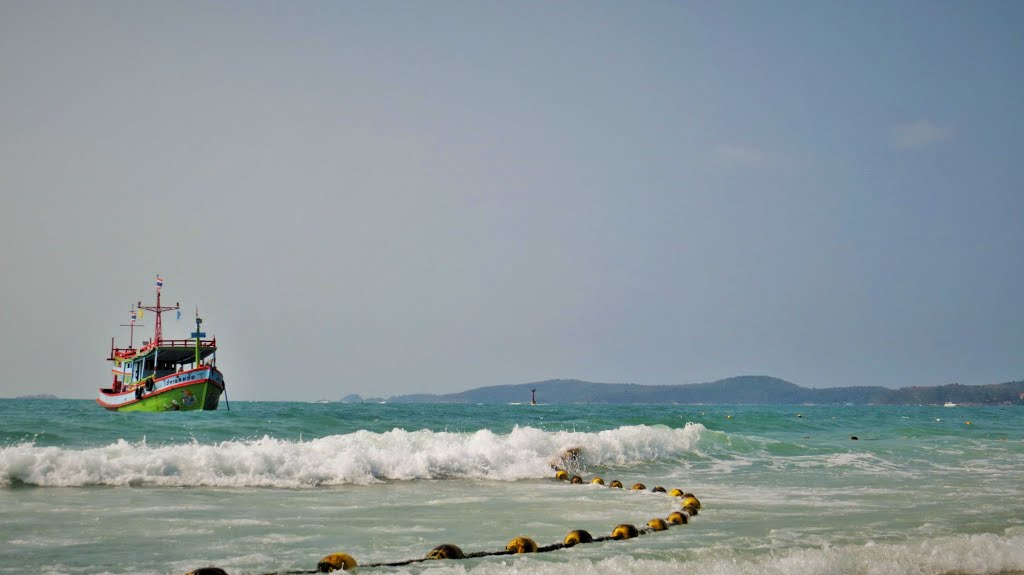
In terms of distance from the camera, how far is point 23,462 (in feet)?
52.5

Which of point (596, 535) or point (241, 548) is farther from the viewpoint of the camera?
point (596, 535)

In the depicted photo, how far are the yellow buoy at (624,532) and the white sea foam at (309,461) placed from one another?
847 cm

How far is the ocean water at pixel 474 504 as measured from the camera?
980 cm

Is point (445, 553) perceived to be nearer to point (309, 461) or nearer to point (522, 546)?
point (522, 546)

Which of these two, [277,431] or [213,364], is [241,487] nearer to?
[277,431]

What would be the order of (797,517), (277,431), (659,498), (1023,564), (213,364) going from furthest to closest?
(213,364) < (277,431) < (659,498) < (797,517) < (1023,564)

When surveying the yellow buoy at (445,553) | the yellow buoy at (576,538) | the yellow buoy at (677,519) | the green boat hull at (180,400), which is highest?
the green boat hull at (180,400)

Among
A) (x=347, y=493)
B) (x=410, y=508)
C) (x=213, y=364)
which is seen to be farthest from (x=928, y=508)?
(x=213, y=364)

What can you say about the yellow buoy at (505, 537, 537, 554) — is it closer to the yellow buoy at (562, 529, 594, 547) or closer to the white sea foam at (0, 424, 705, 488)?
the yellow buoy at (562, 529, 594, 547)

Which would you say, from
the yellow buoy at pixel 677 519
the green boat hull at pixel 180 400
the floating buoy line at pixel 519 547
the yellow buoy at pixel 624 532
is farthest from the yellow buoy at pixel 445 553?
the green boat hull at pixel 180 400

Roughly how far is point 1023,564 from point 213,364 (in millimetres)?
55019

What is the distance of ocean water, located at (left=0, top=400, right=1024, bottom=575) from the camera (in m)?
9.80

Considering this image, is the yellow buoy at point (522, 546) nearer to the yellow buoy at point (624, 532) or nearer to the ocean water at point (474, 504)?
the ocean water at point (474, 504)

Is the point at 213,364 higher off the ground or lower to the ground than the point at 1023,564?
higher
